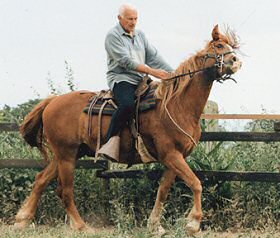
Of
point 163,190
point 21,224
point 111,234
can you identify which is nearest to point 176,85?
point 163,190

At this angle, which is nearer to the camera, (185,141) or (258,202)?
(185,141)

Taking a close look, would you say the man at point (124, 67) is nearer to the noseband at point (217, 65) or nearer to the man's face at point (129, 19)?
the man's face at point (129, 19)

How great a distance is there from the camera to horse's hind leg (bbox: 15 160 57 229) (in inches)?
406

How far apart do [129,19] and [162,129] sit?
1.45m

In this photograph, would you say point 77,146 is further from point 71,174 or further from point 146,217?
point 146,217

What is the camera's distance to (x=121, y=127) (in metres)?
9.80

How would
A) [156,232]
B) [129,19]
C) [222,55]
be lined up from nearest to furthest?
1. [156,232]
2. [222,55]
3. [129,19]

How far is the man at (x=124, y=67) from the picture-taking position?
31.6 feet

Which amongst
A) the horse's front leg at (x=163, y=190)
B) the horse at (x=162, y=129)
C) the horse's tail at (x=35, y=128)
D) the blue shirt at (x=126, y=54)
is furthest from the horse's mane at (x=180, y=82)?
the horse's tail at (x=35, y=128)

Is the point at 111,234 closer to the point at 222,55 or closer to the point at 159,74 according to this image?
the point at 159,74

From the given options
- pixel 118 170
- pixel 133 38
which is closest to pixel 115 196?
pixel 118 170

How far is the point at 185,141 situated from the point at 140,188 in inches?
61.7

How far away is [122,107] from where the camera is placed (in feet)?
31.6

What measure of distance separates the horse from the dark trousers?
5.9 inches
